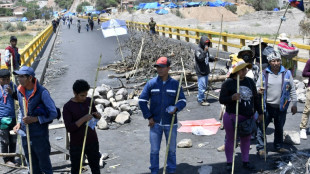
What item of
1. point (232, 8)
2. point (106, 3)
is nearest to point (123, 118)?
point (232, 8)

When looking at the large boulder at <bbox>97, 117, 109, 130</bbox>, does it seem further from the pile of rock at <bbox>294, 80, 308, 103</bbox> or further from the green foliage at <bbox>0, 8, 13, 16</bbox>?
the green foliage at <bbox>0, 8, 13, 16</bbox>

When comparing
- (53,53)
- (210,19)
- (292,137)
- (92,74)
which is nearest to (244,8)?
(210,19)

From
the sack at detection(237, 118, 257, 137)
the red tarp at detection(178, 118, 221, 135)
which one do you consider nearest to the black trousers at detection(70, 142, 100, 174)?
the sack at detection(237, 118, 257, 137)

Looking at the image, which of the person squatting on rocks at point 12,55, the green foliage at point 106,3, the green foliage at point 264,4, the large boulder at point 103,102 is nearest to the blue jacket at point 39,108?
the large boulder at point 103,102

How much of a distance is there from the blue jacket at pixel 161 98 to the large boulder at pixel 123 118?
3.23 metres

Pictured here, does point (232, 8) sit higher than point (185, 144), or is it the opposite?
point (232, 8)

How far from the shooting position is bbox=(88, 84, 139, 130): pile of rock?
26.7 ft

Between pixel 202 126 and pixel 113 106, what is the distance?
2.41 meters

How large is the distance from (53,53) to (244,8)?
80.3m

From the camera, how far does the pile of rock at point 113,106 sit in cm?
814

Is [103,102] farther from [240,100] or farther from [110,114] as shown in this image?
[240,100]

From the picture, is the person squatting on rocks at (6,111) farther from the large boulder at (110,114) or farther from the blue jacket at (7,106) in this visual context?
the large boulder at (110,114)

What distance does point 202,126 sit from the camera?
24.9 ft

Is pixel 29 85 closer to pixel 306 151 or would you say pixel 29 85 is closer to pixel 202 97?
pixel 306 151
